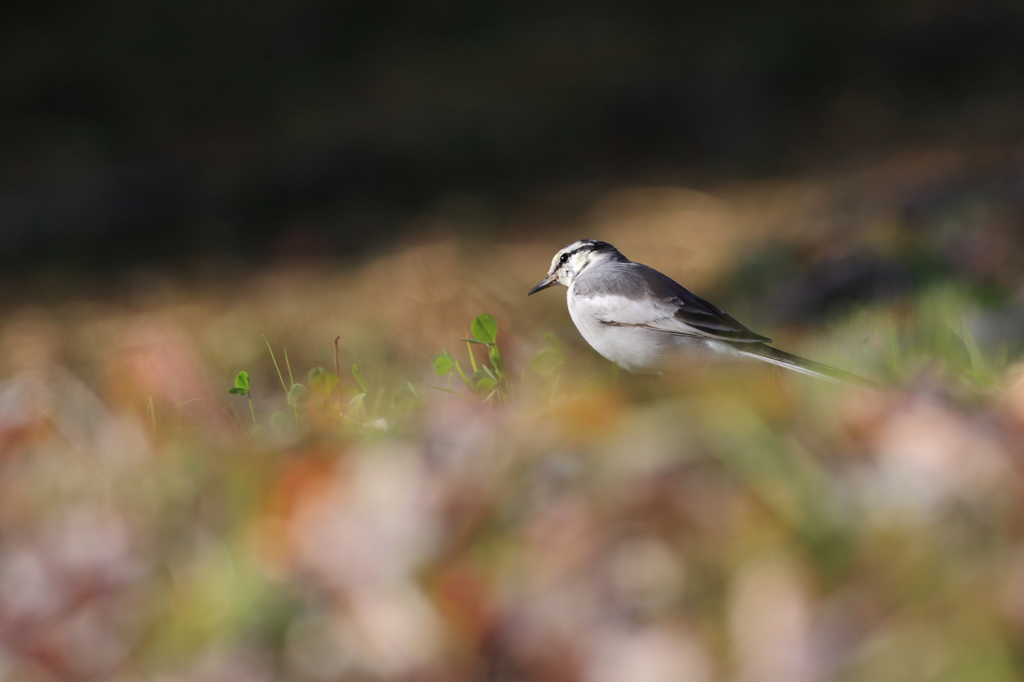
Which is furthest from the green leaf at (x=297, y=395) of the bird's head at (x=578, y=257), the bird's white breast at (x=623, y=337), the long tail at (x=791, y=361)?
the bird's head at (x=578, y=257)

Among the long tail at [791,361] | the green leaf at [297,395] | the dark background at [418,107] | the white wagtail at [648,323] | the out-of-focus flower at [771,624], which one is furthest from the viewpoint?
the dark background at [418,107]

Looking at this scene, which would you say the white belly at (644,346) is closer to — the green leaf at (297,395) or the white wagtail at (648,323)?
the white wagtail at (648,323)

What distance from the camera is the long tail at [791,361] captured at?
1.79 meters

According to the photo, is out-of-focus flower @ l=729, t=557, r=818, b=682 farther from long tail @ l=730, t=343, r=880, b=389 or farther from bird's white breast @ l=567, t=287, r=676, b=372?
bird's white breast @ l=567, t=287, r=676, b=372

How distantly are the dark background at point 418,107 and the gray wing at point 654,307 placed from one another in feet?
16.1

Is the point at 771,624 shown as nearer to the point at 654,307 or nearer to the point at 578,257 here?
the point at 654,307

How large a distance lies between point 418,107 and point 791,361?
8241 millimetres

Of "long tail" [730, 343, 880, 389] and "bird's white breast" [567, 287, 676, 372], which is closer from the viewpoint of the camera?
"long tail" [730, 343, 880, 389]

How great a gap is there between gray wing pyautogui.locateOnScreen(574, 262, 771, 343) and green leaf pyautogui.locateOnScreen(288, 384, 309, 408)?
0.93 m

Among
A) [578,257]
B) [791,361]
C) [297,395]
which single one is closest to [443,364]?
[297,395]

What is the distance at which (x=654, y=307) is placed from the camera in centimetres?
257

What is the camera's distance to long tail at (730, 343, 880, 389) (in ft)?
5.87

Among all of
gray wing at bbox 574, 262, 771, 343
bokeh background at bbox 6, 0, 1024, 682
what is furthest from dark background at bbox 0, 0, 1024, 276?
gray wing at bbox 574, 262, 771, 343

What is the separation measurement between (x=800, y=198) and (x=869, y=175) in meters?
0.56
